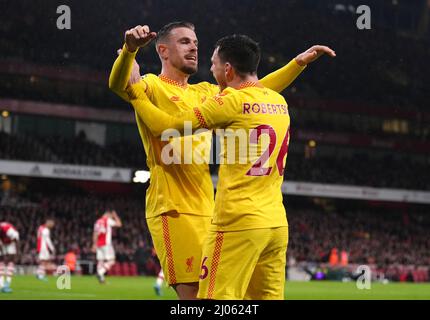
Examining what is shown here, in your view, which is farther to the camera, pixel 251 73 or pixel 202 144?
pixel 202 144

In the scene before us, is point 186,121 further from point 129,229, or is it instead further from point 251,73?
point 129,229

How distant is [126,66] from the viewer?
5707 mm

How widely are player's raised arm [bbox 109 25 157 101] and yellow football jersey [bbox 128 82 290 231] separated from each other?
18.9 inches

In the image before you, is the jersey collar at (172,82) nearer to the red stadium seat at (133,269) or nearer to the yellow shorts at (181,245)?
the yellow shorts at (181,245)

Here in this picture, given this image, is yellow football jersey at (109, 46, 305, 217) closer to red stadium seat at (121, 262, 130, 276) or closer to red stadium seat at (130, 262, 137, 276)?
red stadium seat at (121, 262, 130, 276)

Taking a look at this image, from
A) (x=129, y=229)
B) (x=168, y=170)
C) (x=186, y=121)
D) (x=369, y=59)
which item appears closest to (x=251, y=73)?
(x=186, y=121)

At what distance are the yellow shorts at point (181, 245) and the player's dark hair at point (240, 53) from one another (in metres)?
1.27

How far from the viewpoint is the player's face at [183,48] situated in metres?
6.23

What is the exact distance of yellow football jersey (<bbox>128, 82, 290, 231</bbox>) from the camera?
5.34 metres

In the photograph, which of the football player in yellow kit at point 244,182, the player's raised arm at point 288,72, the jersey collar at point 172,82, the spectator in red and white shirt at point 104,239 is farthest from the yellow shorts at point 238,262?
the spectator in red and white shirt at point 104,239

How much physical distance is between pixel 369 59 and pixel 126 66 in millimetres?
44102

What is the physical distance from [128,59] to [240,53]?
833 mm

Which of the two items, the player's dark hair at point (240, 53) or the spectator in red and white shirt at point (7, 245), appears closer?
the player's dark hair at point (240, 53)

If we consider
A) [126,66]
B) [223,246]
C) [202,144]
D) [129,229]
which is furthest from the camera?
[129,229]
